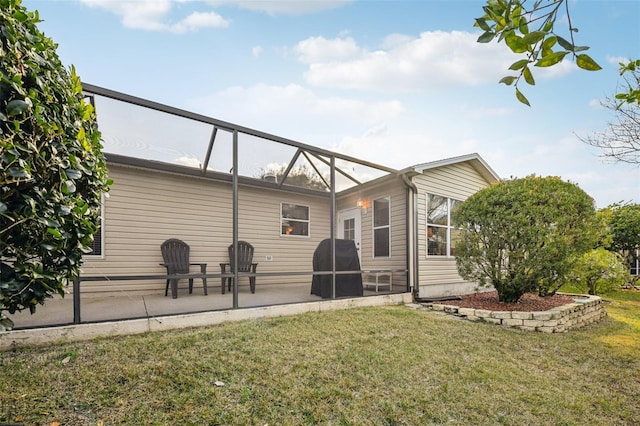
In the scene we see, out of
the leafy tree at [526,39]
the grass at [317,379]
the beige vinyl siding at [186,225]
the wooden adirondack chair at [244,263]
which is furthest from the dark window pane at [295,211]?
the leafy tree at [526,39]

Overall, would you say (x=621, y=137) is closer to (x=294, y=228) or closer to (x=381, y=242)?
(x=381, y=242)

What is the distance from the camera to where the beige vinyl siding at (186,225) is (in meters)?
6.31

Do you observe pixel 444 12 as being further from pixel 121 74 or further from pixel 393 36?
pixel 121 74

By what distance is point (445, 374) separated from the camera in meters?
3.04

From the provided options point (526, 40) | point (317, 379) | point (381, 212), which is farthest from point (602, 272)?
point (526, 40)

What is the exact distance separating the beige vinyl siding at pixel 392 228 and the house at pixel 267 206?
3 cm

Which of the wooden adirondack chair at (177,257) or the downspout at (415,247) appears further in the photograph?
the downspout at (415,247)

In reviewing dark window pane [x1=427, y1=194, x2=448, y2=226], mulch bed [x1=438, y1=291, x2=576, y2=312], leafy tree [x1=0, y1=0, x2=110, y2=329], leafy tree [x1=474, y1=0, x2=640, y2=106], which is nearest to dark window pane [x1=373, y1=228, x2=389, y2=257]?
dark window pane [x1=427, y1=194, x2=448, y2=226]

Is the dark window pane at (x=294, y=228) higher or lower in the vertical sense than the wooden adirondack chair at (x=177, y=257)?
higher

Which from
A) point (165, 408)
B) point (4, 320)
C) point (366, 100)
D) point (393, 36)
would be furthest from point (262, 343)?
→ point (366, 100)

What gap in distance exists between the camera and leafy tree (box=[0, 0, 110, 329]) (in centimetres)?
134

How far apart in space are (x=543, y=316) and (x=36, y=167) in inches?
240

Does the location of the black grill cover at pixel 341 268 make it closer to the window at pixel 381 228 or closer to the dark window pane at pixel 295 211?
the window at pixel 381 228

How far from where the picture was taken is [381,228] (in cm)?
773
